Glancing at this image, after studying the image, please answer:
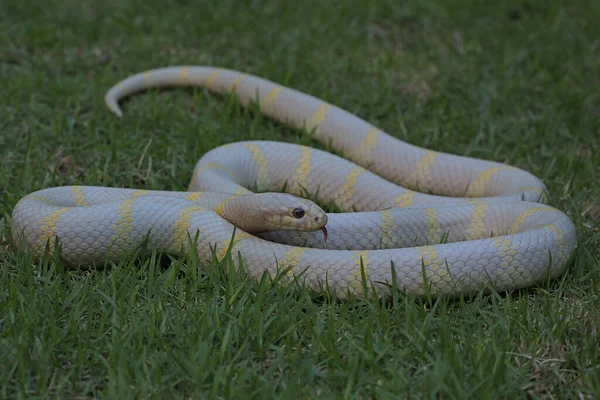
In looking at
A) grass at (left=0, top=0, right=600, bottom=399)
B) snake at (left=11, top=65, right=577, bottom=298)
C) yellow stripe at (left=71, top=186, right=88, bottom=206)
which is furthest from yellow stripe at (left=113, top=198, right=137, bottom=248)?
yellow stripe at (left=71, top=186, right=88, bottom=206)

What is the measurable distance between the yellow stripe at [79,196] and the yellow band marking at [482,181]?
9.13ft

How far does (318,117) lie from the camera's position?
20.7 ft

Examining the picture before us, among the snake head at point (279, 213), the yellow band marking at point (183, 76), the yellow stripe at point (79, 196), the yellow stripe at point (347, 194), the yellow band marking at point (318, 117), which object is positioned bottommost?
the yellow stripe at point (347, 194)

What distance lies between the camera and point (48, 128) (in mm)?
5918

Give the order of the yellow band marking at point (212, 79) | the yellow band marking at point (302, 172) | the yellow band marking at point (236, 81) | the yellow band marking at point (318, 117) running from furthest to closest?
1. the yellow band marking at point (212, 79)
2. the yellow band marking at point (236, 81)
3. the yellow band marking at point (318, 117)
4. the yellow band marking at point (302, 172)

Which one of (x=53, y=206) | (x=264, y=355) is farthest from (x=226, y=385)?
(x=53, y=206)

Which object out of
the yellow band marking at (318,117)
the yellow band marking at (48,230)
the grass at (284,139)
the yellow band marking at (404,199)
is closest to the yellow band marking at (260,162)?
the grass at (284,139)

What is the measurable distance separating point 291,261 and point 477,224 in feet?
4.50

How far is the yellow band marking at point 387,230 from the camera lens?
4.52 meters

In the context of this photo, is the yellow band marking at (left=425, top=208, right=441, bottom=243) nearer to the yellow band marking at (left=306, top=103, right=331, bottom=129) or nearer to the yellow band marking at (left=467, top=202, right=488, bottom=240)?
the yellow band marking at (left=467, top=202, right=488, bottom=240)

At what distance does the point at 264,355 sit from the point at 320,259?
0.70 meters

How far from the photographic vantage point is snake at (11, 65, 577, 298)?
405cm

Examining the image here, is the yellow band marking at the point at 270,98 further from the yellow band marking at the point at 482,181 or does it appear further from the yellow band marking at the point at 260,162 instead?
the yellow band marking at the point at 482,181

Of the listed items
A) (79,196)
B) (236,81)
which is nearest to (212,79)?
(236,81)
